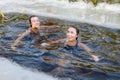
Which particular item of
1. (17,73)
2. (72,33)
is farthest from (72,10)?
(17,73)

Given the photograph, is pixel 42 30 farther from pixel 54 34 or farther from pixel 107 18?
pixel 107 18

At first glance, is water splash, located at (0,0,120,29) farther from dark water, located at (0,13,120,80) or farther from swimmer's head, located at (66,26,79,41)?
swimmer's head, located at (66,26,79,41)

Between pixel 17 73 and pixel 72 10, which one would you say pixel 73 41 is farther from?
pixel 72 10

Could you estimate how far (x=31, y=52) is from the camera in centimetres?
756

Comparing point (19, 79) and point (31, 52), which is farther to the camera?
point (31, 52)

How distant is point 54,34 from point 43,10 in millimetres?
2844

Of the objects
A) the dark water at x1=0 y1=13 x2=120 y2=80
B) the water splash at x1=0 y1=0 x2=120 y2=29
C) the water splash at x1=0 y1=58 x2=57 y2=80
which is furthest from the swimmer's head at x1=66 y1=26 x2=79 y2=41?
the water splash at x1=0 y1=0 x2=120 y2=29

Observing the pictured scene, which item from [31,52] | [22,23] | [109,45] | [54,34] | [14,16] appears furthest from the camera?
[14,16]

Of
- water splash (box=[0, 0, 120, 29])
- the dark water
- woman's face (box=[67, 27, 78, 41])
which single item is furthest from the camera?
water splash (box=[0, 0, 120, 29])

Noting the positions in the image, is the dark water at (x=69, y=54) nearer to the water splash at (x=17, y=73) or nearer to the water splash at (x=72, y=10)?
the water splash at (x=17, y=73)

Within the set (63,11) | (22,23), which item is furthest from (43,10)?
(22,23)

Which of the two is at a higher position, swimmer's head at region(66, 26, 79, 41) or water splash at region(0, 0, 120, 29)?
swimmer's head at region(66, 26, 79, 41)

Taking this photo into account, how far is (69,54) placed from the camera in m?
7.52

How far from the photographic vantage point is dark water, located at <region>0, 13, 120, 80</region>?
6.41 m
